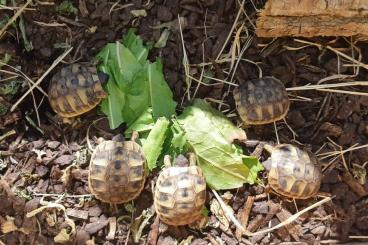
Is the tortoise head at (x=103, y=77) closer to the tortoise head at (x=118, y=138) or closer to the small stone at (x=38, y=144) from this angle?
the tortoise head at (x=118, y=138)

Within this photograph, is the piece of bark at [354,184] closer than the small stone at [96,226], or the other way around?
the small stone at [96,226]

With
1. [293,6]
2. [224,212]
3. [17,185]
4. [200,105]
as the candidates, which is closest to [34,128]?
[17,185]

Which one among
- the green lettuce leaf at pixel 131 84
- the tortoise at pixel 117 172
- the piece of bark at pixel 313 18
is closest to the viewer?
the piece of bark at pixel 313 18

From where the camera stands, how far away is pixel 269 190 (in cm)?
255

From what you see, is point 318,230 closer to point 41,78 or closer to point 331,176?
point 331,176

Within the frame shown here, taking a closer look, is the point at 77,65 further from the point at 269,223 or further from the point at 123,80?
the point at 269,223

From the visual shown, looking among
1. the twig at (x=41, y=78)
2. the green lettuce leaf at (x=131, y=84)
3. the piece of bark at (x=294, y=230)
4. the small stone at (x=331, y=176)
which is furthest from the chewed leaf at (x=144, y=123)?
the small stone at (x=331, y=176)

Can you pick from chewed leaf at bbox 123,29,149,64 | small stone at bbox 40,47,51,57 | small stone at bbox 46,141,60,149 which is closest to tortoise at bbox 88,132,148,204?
small stone at bbox 46,141,60,149

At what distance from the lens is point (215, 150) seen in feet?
8.20

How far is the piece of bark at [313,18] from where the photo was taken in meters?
2.31

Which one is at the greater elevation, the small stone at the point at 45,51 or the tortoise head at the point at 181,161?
the small stone at the point at 45,51

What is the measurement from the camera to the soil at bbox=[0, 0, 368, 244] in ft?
8.30

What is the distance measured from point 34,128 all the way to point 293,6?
1273mm

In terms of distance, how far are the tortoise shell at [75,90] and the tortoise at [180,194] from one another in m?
0.45
